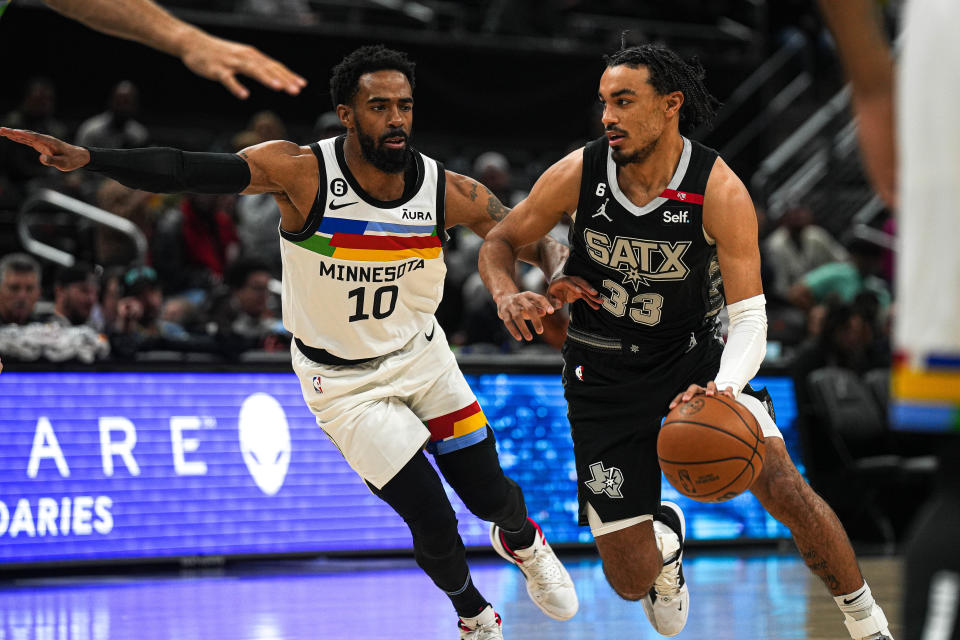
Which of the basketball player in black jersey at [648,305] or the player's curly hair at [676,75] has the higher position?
the player's curly hair at [676,75]

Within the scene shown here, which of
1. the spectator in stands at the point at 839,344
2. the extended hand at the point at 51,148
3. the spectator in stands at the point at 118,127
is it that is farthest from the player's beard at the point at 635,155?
the spectator in stands at the point at 118,127

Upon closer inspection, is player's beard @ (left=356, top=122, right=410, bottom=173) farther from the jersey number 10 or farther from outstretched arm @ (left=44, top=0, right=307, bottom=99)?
outstretched arm @ (left=44, top=0, right=307, bottom=99)

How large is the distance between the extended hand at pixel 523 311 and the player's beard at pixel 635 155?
711mm

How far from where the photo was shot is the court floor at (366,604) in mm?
5645

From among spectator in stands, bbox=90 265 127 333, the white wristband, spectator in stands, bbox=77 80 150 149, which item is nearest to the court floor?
the white wristband

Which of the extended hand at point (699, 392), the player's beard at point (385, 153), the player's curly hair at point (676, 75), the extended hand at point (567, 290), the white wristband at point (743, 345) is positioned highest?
the player's curly hair at point (676, 75)

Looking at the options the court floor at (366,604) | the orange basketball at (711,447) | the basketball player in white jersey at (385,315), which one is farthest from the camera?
the court floor at (366,604)

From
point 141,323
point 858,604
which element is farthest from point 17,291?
point 858,604

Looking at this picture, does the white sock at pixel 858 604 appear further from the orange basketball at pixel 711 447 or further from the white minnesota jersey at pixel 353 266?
the white minnesota jersey at pixel 353 266

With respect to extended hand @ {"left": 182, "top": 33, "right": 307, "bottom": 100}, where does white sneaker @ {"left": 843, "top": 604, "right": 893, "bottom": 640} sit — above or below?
below

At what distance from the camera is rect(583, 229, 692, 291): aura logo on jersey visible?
466 cm

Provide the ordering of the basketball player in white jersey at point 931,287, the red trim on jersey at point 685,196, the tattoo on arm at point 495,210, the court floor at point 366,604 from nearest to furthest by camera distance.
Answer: the basketball player in white jersey at point 931,287 < the red trim on jersey at point 685,196 < the tattoo on arm at point 495,210 < the court floor at point 366,604

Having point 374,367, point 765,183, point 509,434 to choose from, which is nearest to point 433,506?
point 374,367

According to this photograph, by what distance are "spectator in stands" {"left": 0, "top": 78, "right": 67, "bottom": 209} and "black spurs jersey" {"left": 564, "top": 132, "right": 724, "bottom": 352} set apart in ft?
22.3
